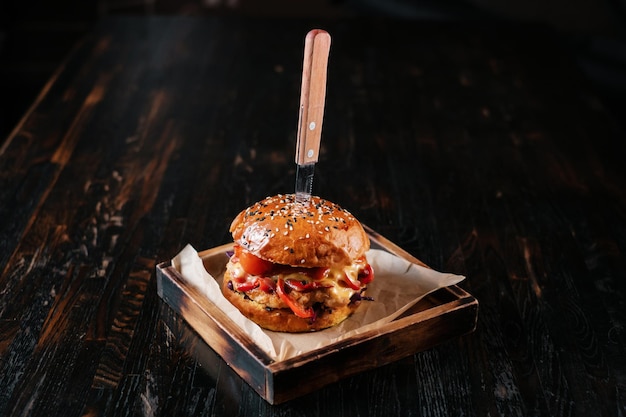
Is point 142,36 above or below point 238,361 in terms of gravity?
below

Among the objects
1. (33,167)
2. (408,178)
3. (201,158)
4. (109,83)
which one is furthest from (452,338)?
(109,83)

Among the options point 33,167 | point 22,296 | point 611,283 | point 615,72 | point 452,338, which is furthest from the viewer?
point 615,72

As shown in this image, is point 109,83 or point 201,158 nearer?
point 201,158

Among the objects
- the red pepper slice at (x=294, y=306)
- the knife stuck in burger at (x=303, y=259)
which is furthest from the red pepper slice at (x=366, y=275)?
the red pepper slice at (x=294, y=306)

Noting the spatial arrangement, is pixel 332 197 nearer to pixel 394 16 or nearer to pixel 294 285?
pixel 294 285

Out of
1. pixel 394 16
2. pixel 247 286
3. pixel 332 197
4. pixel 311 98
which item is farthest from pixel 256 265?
pixel 394 16

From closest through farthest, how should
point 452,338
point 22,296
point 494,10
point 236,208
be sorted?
point 452,338 < point 22,296 < point 236,208 < point 494,10

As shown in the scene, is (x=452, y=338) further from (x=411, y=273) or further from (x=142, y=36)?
(x=142, y=36)
